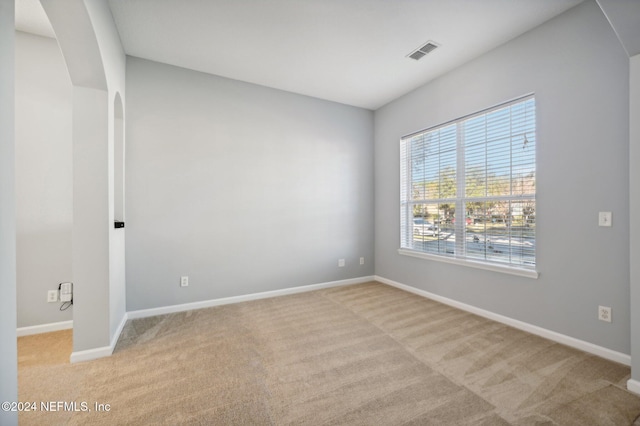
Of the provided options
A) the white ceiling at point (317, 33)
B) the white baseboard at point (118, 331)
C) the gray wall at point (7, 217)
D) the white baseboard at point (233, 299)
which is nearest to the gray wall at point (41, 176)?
the white ceiling at point (317, 33)

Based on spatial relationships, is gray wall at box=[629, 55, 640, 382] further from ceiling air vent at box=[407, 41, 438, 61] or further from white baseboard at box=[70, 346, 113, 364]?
white baseboard at box=[70, 346, 113, 364]

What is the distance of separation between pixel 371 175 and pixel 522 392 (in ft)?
10.9

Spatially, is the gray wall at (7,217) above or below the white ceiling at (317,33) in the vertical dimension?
below

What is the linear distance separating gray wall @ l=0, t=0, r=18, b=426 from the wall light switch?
3469 mm

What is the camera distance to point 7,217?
0.88 meters

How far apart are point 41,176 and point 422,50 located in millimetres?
4056

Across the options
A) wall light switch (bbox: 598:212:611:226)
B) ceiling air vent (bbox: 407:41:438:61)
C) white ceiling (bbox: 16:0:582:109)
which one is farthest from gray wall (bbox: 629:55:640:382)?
ceiling air vent (bbox: 407:41:438:61)

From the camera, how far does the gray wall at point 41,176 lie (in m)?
2.47

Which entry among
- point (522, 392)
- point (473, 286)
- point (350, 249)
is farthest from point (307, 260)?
point (522, 392)

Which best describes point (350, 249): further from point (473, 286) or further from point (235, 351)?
point (235, 351)

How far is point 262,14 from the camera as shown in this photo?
2279mm

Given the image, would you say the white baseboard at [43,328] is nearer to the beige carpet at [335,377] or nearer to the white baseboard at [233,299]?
the beige carpet at [335,377]

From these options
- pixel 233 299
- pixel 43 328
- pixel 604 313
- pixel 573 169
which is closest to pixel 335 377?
pixel 233 299

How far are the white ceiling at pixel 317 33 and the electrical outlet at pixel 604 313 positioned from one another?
2.50 m
